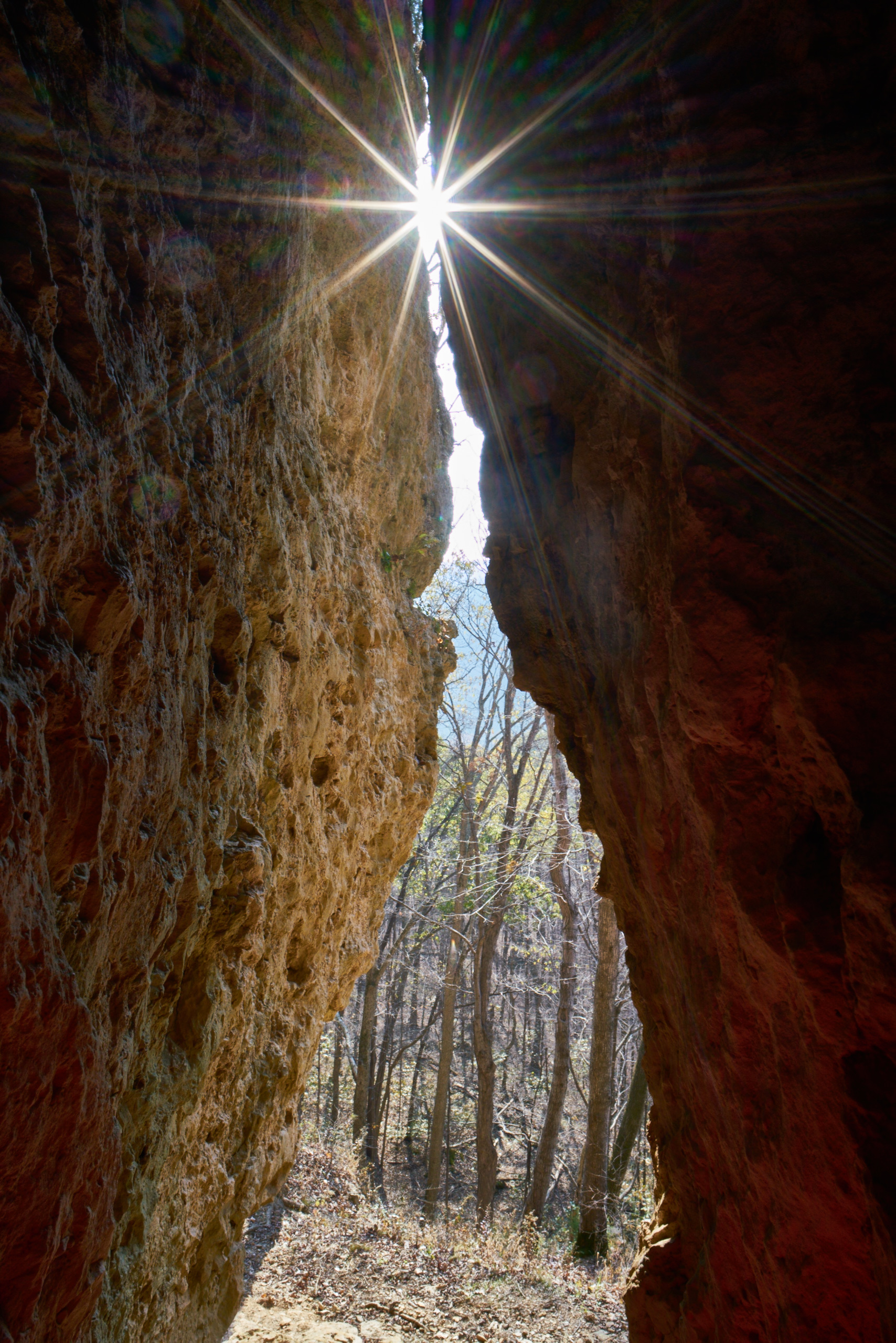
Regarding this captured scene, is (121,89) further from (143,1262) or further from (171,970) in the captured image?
(143,1262)

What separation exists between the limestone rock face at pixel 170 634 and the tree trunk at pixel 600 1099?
17.9 ft

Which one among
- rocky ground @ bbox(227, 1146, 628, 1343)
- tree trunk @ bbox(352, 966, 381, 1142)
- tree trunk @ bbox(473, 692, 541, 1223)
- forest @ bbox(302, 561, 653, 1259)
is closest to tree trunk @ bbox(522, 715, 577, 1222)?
forest @ bbox(302, 561, 653, 1259)

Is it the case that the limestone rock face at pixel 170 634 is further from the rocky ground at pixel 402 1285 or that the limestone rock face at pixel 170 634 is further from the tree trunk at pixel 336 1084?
the tree trunk at pixel 336 1084

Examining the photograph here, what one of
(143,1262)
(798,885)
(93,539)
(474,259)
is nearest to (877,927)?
(798,885)

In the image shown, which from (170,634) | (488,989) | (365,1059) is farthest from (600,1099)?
(170,634)

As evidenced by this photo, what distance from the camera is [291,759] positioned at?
5383 mm

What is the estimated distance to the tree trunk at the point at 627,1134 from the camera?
10.6m

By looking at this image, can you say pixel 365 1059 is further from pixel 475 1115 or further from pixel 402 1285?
pixel 402 1285

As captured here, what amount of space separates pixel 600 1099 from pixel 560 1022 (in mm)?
1764

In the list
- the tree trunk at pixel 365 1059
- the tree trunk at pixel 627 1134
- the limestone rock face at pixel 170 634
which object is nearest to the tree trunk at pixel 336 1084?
the tree trunk at pixel 365 1059

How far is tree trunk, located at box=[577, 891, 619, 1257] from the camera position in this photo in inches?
390

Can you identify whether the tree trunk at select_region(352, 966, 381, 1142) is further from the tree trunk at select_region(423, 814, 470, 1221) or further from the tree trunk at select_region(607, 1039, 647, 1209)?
the tree trunk at select_region(607, 1039, 647, 1209)

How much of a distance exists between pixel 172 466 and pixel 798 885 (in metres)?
3.12

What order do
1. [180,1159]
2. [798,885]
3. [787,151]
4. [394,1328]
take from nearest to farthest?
[798,885] < [787,151] < [180,1159] < [394,1328]
